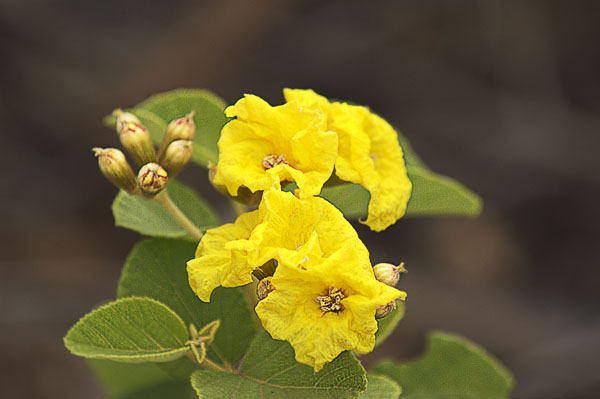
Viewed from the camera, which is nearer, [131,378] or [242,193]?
[242,193]

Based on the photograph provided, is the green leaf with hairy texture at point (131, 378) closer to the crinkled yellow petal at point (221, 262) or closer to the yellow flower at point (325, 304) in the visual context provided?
the crinkled yellow petal at point (221, 262)

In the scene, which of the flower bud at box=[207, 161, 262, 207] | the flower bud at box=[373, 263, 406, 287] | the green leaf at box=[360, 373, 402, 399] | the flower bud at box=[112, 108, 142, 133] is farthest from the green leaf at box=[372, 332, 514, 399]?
the flower bud at box=[112, 108, 142, 133]

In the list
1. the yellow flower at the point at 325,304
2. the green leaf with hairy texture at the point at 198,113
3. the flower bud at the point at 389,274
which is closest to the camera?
the yellow flower at the point at 325,304

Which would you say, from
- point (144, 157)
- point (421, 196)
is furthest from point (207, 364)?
point (421, 196)

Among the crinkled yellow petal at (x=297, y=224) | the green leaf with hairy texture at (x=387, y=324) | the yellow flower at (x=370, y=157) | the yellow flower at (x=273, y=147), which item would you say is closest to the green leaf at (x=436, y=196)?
the yellow flower at (x=370, y=157)

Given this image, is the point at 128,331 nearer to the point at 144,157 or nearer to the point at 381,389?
the point at 144,157

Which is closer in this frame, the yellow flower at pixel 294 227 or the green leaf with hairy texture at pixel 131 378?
the yellow flower at pixel 294 227

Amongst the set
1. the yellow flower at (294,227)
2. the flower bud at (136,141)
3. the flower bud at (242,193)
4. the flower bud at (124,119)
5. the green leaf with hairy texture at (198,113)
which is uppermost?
the green leaf with hairy texture at (198,113)
